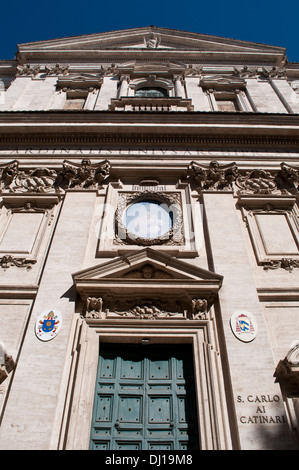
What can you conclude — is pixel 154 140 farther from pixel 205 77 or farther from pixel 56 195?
pixel 205 77

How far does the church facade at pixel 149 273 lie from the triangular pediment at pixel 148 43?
475 cm

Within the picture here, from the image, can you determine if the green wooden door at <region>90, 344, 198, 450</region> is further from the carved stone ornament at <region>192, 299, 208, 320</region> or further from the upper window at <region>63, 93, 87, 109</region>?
the upper window at <region>63, 93, 87, 109</region>

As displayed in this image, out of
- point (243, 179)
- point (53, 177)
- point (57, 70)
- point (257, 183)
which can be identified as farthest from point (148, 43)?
point (257, 183)

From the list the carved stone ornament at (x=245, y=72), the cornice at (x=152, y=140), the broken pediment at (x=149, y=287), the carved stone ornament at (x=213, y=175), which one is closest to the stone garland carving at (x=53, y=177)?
the cornice at (x=152, y=140)

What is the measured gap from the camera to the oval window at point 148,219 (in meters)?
10.2

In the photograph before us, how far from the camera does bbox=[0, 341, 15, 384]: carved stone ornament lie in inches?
275

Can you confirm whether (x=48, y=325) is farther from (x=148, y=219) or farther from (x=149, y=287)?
(x=148, y=219)

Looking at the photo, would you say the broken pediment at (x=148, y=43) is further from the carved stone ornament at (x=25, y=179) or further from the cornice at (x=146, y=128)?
the carved stone ornament at (x=25, y=179)

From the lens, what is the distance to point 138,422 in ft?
22.6

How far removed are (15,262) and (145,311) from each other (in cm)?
350

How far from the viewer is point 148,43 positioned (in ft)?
66.8
